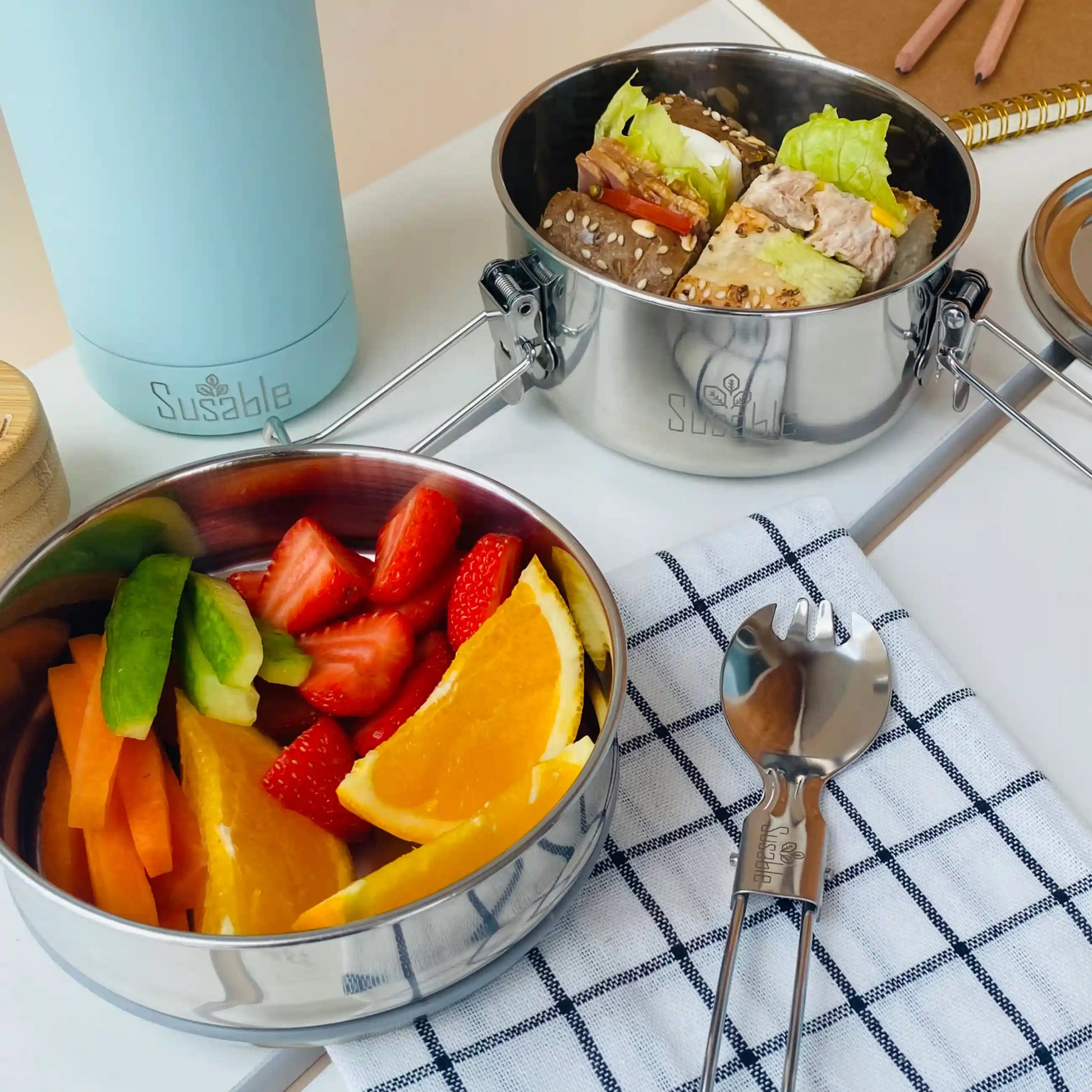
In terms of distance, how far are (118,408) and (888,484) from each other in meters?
0.50

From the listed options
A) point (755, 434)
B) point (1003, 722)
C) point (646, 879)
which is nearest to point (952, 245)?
point (755, 434)

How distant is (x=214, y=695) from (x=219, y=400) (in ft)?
0.80

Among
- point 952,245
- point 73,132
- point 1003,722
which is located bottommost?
point 1003,722

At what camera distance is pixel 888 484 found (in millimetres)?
768

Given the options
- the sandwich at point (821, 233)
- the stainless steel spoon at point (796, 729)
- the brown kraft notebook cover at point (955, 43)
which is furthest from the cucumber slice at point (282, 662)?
the brown kraft notebook cover at point (955, 43)

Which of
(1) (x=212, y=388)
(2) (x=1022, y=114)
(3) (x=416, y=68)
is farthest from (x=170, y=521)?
(3) (x=416, y=68)

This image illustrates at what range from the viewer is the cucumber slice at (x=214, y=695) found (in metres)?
0.57

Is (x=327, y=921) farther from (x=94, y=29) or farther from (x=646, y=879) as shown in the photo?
(x=94, y=29)

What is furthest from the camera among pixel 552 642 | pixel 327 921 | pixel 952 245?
pixel 952 245

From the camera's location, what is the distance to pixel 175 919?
53 cm

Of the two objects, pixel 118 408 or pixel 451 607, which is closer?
pixel 451 607

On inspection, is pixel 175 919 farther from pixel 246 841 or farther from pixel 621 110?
pixel 621 110

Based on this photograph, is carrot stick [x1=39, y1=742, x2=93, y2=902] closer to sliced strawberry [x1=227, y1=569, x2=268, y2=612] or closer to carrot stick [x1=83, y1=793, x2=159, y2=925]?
carrot stick [x1=83, y1=793, x2=159, y2=925]

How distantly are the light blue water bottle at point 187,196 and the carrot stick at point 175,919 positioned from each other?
331mm
